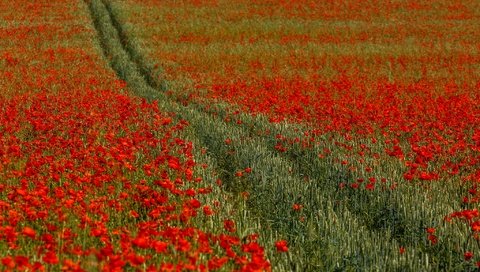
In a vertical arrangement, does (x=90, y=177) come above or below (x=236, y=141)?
above

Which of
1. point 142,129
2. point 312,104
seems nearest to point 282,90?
point 312,104

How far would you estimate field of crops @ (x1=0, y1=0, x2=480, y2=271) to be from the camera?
5863 millimetres

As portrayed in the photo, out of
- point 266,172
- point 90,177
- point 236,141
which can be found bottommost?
point 236,141

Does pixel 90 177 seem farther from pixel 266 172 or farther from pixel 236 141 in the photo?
pixel 236 141

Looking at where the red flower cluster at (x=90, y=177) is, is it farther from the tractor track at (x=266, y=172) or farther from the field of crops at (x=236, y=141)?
the tractor track at (x=266, y=172)

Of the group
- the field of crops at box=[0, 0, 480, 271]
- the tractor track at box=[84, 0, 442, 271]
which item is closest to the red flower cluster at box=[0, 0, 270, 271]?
the field of crops at box=[0, 0, 480, 271]

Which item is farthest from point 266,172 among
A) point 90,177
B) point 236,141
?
point 90,177

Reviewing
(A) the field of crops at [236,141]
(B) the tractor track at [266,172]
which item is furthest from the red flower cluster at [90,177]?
(B) the tractor track at [266,172]

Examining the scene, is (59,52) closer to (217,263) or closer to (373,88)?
(373,88)

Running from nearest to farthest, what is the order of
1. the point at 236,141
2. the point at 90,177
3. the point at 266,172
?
the point at 90,177 < the point at 266,172 < the point at 236,141

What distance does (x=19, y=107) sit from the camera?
51.4 feet

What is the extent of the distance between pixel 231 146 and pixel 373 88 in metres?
9.55

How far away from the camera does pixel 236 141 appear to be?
11.5 m

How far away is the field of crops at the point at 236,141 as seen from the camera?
19.2 ft
